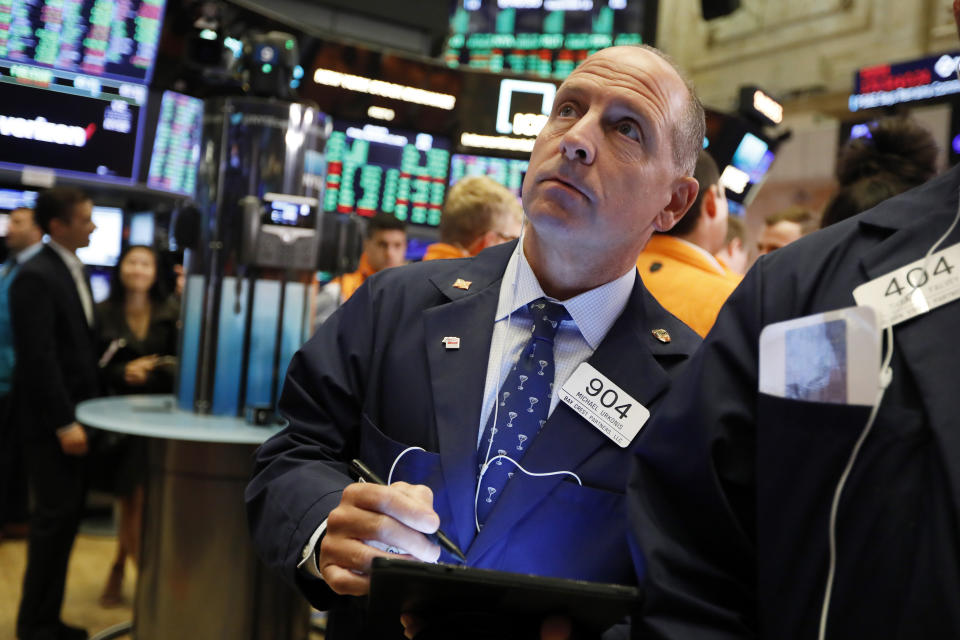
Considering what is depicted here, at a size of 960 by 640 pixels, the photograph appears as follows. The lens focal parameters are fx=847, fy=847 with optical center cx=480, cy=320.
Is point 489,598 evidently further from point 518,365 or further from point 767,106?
point 767,106

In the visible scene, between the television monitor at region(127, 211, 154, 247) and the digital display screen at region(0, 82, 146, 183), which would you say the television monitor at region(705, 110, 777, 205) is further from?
the television monitor at region(127, 211, 154, 247)

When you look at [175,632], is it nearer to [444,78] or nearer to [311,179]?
[311,179]

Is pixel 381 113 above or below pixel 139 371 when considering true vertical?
above

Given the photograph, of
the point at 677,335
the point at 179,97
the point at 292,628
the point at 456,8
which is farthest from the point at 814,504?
the point at 456,8

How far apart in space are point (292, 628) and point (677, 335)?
2155 mm

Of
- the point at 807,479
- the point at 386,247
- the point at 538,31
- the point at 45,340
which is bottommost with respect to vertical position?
the point at 45,340

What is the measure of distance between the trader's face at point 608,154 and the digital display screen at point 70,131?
2.73 m

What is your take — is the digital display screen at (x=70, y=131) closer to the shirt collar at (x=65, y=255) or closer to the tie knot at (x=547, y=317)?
the shirt collar at (x=65, y=255)

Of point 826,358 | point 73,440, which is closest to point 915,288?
point 826,358

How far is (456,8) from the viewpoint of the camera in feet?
29.7

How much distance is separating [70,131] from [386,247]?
1718mm

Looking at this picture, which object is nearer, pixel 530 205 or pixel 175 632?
pixel 530 205

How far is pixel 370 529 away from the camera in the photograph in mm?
1188

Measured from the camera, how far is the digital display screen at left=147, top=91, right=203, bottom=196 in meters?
4.95
